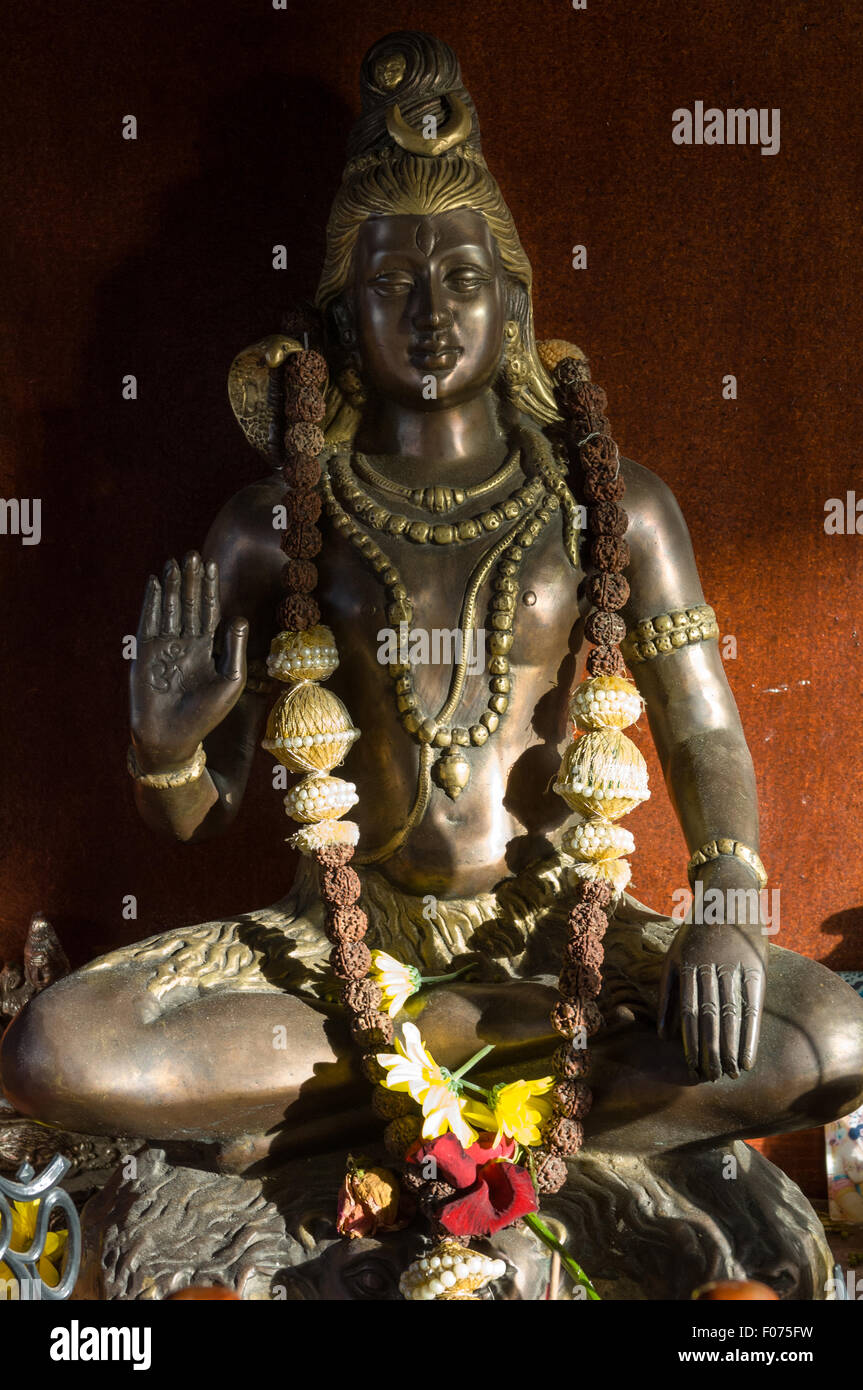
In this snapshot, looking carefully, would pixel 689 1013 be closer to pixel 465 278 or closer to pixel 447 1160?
pixel 447 1160

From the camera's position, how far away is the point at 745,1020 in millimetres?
2174

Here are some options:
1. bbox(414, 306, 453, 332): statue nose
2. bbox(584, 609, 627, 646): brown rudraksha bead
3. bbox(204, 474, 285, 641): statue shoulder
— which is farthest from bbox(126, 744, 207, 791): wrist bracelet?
bbox(414, 306, 453, 332): statue nose

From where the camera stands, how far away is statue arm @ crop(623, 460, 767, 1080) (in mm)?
2178

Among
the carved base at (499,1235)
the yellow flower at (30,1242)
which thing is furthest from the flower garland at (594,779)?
the yellow flower at (30,1242)

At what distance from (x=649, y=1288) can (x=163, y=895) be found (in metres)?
1.23

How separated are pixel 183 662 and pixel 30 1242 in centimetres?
82

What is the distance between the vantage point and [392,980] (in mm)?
2359

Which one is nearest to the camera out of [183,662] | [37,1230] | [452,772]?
[37,1230]

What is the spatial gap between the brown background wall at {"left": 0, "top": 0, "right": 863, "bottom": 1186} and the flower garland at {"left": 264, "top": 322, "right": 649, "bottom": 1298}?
1.54 feet

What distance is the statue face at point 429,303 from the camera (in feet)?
8.27

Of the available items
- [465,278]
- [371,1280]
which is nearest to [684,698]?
[465,278]

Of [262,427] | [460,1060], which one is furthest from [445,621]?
[460,1060]

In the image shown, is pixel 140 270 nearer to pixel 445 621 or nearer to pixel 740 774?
pixel 445 621

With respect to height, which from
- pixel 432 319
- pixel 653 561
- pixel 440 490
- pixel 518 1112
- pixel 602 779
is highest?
pixel 432 319
